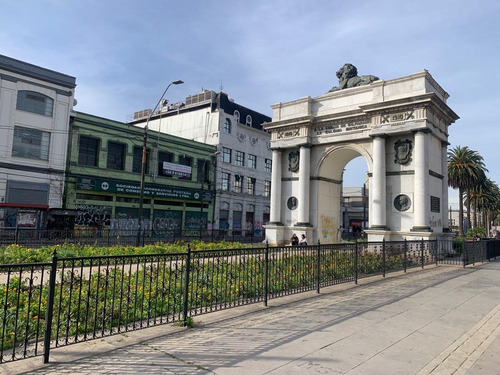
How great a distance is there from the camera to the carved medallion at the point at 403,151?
22.6 metres

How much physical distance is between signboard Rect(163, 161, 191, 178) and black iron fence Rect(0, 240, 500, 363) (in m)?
28.7

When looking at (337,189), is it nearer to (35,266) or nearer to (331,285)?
(331,285)

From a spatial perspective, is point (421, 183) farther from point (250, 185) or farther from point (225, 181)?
point (250, 185)

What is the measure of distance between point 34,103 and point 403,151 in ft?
92.8

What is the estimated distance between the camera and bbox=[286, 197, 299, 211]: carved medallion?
27.7 meters

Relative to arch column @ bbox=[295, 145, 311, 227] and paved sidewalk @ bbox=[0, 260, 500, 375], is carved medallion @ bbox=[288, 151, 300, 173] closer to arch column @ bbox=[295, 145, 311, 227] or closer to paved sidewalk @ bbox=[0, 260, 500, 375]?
arch column @ bbox=[295, 145, 311, 227]

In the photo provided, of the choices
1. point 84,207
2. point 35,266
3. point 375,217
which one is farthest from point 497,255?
point 84,207

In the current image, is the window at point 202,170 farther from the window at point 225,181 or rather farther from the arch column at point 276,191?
the arch column at point 276,191

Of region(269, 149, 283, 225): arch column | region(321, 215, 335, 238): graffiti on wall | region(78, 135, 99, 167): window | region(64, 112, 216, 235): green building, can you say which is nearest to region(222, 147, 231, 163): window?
region(64, 112, 216, 235): green building

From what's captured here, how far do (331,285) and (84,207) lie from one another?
89.3 ft

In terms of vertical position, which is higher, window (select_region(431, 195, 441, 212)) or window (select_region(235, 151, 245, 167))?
window (select_region(235, 151, 245, 167))

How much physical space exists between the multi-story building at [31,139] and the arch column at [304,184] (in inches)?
767

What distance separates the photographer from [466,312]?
26.6 ft

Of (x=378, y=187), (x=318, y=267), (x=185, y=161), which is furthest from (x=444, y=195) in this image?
(x=185, y=161)
